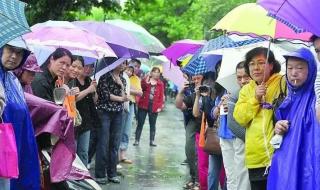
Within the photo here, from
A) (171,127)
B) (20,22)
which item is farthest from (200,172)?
(171,127)

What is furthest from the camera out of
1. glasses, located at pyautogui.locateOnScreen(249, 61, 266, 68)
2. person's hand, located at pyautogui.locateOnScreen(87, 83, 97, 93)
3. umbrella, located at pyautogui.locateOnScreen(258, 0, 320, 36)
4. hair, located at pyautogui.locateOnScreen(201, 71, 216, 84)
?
hair, located at pyautogui.locateOnScreen(201, 71, 216, 84)

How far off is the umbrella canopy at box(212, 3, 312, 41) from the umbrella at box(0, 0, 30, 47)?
6.98 feet

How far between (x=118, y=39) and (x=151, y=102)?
565 centimetres

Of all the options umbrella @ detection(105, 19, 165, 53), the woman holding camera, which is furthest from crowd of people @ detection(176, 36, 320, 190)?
the woman holding camera

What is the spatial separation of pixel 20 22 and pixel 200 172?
4.28m

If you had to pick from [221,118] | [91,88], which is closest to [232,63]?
[221,118]

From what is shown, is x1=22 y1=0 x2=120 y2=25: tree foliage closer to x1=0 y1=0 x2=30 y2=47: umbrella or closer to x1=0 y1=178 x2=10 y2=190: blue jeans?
x1=0 y1=0 x2=30 y2=47: umbrella

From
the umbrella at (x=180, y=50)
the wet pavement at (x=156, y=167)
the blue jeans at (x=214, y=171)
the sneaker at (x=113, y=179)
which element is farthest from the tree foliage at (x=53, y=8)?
the blue jeans at (x=214, y=171)

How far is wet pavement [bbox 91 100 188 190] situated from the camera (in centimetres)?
885

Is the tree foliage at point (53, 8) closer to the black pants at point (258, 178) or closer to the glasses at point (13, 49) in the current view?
the glasses at point (13, 49)

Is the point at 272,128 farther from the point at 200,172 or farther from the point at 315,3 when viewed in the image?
the point at 200,172

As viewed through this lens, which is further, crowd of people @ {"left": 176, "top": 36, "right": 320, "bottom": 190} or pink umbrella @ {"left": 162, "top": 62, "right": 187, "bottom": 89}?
pink umbrella @ {"left": 162, "top": 62, "right": 187, "bottom": 89}

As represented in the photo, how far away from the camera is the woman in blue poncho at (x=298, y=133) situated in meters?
4.09

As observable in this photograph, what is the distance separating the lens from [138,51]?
8.64 metres
